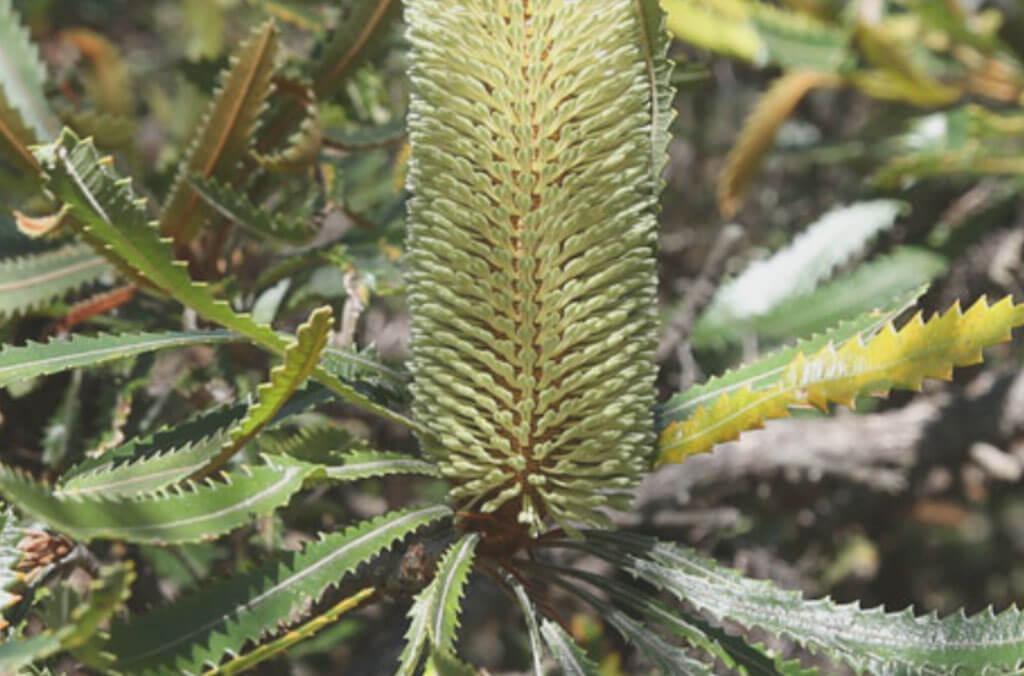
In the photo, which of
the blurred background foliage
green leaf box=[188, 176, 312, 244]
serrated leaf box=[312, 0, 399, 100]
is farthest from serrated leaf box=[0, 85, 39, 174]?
serrated leaf box=[312, 0, 399, 100]

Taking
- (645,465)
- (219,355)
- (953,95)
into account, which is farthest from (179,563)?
(953,95)

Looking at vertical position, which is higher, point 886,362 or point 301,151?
point 301,151

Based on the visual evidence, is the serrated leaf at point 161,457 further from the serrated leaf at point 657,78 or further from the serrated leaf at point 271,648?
the serrated leaf at point 657,78

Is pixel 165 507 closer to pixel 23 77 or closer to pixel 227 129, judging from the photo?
pixel 227 129

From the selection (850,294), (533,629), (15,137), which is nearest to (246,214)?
(15,137)

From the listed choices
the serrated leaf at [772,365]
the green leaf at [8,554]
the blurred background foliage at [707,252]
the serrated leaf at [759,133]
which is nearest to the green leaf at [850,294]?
the blurred background foliage at [707,252]

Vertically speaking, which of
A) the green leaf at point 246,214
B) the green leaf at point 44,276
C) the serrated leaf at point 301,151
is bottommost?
the green leaf at point 44,276

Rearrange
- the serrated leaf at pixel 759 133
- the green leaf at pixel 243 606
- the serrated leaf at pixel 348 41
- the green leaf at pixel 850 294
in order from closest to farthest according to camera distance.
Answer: the green leaf at pixel 243 606 → the serrated leaf at pixel 348 41 → the green leaf at pixel 850 294 → the serrated leaf at pixel 759 133

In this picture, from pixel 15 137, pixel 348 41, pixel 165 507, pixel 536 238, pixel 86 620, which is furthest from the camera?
pixel 348 41
